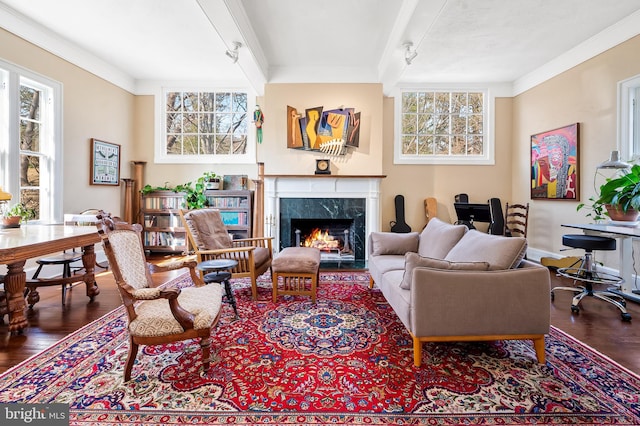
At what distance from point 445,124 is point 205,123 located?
4519 millimetres

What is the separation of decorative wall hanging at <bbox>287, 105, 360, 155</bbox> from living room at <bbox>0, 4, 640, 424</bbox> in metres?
0.11

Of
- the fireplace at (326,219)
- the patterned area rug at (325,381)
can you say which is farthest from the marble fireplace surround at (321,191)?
the patterned area rug at (325,381)

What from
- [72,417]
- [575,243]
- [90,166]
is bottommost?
[72,417]

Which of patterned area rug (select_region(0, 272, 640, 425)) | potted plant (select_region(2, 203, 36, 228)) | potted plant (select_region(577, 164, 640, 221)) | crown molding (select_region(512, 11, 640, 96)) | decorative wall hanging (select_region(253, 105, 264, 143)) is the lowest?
patterned area rug (select_region(0, 272, 640, 425))

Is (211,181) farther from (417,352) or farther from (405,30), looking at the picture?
(417,352)

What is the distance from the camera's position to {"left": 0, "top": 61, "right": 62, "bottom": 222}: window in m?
3.70

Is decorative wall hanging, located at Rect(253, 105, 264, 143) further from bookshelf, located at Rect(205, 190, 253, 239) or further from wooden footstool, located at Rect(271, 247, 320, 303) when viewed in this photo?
wooden footstool, located at Rect(271, 247, 320, 303)

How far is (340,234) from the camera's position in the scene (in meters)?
5.58

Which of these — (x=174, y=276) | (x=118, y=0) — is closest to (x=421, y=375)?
(x=174, y=276)

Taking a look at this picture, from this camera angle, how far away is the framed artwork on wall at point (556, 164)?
449cm

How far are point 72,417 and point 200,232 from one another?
200 centimetres

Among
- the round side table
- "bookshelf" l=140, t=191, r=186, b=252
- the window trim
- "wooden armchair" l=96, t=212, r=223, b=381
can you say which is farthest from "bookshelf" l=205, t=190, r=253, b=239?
"wooden armchair" l=96, t=212, r=223, b=381

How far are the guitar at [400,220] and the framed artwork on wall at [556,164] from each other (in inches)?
84.1

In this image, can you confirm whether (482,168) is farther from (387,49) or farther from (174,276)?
(174,276)
